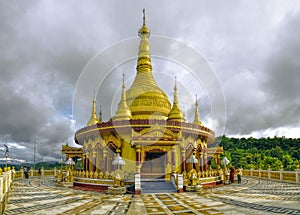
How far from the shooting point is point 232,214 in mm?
10031

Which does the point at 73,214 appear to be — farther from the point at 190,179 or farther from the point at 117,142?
the point at 117,142

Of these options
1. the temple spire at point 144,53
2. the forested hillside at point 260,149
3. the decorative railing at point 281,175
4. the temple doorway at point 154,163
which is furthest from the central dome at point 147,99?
the forested hillside at point 260,149

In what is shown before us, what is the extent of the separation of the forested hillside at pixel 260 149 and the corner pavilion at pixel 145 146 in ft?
114

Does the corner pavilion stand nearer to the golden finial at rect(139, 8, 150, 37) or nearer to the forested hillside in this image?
the golden finial at rect(139, 8, 150, 37)

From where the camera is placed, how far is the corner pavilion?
2050cm

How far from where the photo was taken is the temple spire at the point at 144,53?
33.9 m

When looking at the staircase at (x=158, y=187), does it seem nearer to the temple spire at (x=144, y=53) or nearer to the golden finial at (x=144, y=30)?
the temple spire at (x=144, y=53)

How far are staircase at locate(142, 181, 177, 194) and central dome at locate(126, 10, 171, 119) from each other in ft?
29.1

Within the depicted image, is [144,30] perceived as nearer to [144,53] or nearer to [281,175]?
[144,53]

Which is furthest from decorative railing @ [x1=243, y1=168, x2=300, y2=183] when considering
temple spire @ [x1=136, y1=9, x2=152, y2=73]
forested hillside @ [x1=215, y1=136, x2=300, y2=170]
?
forested hillside @ [x1=215, y1=136, x2=300, y2=170]

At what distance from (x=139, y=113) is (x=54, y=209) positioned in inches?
676

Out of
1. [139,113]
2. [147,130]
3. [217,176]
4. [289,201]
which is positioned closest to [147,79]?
[139,113]

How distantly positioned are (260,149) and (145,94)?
7062 centimetres

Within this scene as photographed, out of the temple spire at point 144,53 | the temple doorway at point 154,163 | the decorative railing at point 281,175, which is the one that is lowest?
the decorative railing at point 281,175
